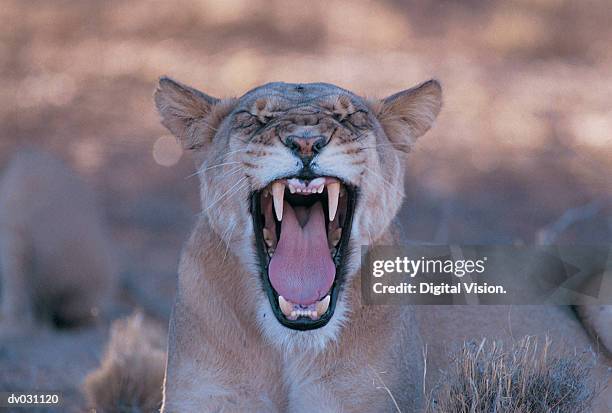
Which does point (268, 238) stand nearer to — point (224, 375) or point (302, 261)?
point (302, 261)

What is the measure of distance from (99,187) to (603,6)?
729cm

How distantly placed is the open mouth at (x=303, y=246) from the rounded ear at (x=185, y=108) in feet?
1.53

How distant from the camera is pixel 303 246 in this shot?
4.30m

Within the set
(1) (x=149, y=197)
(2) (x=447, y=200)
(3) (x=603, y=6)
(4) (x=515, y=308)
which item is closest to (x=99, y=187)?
(1) (x=149, y=197)

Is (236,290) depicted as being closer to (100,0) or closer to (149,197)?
(149,197)

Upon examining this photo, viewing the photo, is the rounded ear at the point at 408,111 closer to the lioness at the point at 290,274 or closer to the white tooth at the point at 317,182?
the lioness at the point at 290,274

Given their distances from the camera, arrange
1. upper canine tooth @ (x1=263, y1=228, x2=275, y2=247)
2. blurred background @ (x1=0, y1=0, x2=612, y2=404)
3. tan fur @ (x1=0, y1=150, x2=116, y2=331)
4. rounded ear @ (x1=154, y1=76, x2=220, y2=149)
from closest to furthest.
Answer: upper canine tooth @ (x1=263, y1=228, x2=275, y2=247), rounded ear @ (x1=154, y1=76, x2=220, y2=149), tan fur @ (x1=0, y1=150, x2=116, y2=331), blurred background @ (x1=0, y1=0, x2=612, y2=404)

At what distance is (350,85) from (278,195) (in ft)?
29.7

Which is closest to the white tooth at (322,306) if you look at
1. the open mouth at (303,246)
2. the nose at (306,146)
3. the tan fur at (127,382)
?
the open mouth at (303,246)

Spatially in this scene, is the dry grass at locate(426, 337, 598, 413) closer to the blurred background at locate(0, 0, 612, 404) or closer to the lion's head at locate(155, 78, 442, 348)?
the lion's head at locate(155, 78, 442, 348)

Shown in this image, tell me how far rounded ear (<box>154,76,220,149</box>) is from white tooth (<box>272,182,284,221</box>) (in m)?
0.54

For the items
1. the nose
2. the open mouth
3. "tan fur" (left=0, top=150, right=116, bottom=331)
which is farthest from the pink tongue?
"tan fur" (left=0, top=150, right=116, bottom=331)

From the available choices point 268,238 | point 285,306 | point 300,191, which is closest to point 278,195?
point 300,191

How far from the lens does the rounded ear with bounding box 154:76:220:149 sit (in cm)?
454
